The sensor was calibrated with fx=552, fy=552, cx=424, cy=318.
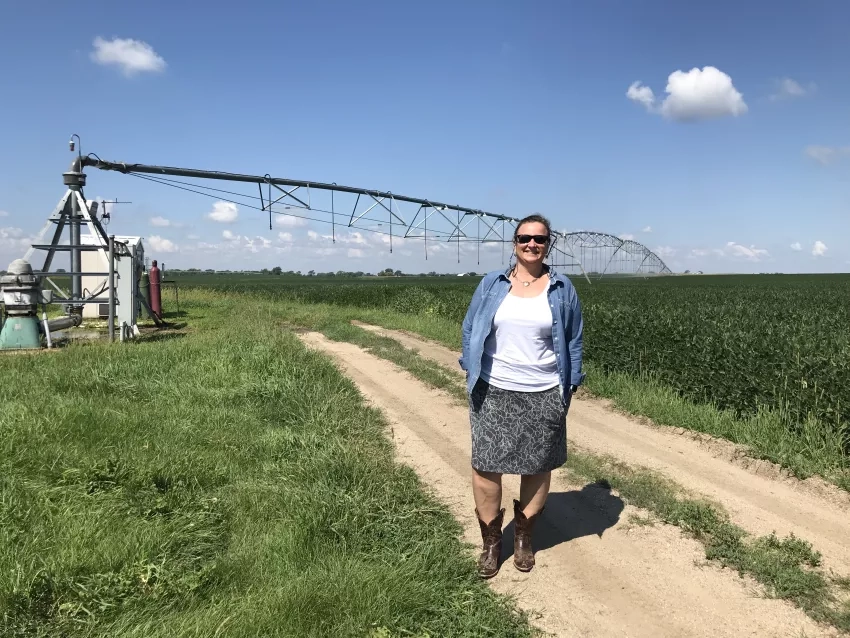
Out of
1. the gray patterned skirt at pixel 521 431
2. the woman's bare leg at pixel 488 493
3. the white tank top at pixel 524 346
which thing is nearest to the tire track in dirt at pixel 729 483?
the gray patterned skirt at pixel 521 431

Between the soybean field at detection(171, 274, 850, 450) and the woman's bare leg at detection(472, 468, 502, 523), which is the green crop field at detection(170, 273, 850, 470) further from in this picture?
the woman's bare leg at detection(472, 468, 502, 523)

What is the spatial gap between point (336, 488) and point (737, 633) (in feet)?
8.85

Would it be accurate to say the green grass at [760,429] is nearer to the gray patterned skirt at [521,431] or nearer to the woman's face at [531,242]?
the gray patterned skirt at [521,431]

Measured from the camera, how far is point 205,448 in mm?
5004

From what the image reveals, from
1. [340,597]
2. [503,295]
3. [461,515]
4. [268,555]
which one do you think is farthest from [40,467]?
[503,295]

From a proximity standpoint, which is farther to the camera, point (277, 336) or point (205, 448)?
point (277, 336)

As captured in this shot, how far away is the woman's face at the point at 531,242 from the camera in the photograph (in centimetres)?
332

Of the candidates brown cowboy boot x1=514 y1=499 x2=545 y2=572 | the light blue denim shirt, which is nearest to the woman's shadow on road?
brown cowboy boot x1=514 y1=499 x2=545 y2=572

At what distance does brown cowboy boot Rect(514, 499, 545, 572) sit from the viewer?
3.48 m

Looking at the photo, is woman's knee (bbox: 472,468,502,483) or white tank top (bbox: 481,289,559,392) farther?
woman's knee (bbox: 472,468,502,483)

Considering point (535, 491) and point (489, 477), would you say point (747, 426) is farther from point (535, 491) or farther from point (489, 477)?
point (489, 477)

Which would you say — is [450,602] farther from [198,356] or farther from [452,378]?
[198,356]

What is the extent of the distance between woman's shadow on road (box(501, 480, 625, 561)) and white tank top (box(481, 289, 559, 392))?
48.9 inches

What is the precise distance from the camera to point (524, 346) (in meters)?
3.32
